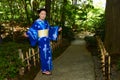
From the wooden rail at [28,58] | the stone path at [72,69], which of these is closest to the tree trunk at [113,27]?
the stone path at [72,69]

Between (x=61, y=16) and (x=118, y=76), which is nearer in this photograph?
(x=118, y=76)

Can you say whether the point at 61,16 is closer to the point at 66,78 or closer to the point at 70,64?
the point at 70,64

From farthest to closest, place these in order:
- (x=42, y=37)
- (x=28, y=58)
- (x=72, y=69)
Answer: (x=72, y=69)
(x=28, y=58)
(x=42, y=37)

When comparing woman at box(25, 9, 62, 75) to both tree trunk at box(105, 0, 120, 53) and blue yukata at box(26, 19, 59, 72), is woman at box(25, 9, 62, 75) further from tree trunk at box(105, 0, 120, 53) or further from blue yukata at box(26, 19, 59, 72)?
tree trunk at box(105, 0, 120, 53)

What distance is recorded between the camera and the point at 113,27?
10367 millimetres

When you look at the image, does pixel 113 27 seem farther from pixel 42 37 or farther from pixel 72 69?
pixel 42 37

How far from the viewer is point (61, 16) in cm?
2025

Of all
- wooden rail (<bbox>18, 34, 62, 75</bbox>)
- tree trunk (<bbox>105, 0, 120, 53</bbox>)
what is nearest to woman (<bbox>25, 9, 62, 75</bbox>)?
wooden rail (<bbox>18, 34, 62, 75</bbox>)

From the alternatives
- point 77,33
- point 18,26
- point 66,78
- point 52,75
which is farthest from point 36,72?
point 77,33

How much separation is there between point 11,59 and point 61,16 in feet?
43.0

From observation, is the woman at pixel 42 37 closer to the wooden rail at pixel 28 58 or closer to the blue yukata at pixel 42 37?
the blue yukata at pixel 42 37

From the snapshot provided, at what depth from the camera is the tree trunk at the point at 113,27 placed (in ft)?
33.6

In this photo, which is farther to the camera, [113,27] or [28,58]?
[113,27]

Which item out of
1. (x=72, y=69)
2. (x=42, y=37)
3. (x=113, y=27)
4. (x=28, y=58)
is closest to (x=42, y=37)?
(x=42, y=37)
